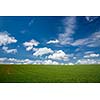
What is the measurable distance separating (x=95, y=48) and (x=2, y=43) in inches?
55.9

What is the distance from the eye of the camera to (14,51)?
162 inches

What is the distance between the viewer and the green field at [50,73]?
4.11 meters

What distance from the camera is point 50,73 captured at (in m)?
4.14

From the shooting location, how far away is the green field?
4105 millimetres

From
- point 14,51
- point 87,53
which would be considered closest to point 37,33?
point 14,51

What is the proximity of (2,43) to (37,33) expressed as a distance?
556 millimetres
